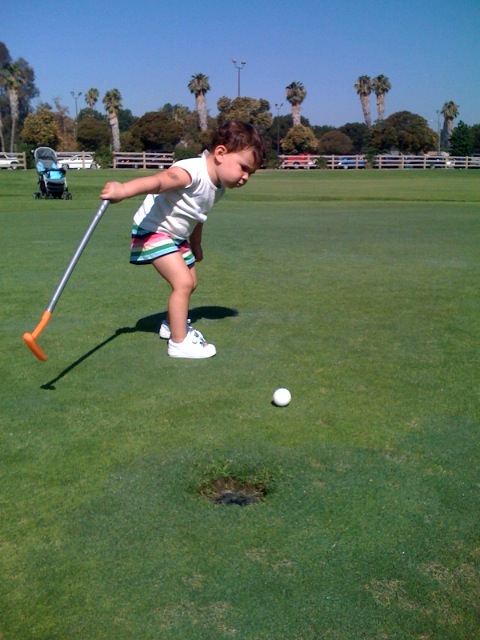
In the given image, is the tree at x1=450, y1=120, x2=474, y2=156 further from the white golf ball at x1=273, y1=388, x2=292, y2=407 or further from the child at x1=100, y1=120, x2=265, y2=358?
the white golf ball at x1=273, y1=388, x2=292, y2=407

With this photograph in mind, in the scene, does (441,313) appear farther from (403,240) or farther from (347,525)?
(403,240)

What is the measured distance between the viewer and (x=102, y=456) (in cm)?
337

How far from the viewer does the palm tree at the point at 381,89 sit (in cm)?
9199

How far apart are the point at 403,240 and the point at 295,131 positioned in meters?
67.7

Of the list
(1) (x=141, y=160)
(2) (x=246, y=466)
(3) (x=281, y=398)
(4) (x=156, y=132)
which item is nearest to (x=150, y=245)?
(3) (x=281, y=398)

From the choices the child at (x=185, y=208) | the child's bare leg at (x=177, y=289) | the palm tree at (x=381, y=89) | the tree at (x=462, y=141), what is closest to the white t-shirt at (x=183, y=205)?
the child at (x=185, y=208)

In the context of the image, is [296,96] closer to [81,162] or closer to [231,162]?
[81,162]

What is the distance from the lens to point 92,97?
8688 cm

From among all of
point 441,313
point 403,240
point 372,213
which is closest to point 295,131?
point 372,213

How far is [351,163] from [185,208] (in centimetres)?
5792

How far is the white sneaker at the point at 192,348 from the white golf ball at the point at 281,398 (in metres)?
1.02

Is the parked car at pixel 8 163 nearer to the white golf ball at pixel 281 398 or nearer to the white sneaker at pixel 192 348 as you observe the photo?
the white sneaker at pixel 192 348

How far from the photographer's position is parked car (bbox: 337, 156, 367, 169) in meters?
60.8

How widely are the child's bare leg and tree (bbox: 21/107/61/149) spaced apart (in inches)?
2619
